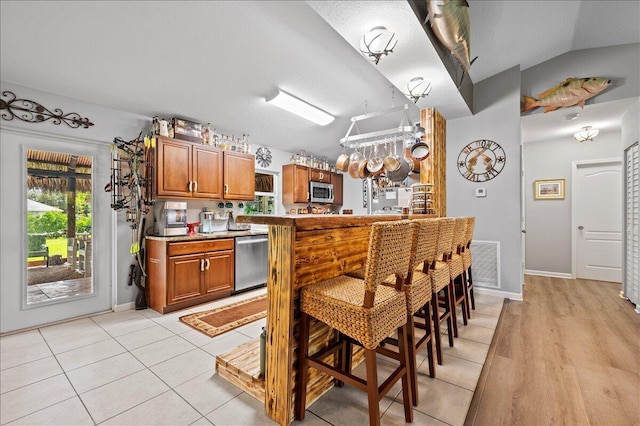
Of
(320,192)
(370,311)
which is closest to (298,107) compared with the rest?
(320,192)

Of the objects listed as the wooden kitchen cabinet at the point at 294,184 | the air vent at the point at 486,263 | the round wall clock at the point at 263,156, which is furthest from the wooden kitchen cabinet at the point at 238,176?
the air vent at the point at 486,263

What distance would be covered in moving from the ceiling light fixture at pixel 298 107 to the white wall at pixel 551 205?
A: 406cm

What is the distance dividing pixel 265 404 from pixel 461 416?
1118 mm

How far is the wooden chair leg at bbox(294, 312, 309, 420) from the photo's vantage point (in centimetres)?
154

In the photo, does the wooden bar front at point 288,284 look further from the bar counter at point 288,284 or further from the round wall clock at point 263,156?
the round wall clock at point 263,156

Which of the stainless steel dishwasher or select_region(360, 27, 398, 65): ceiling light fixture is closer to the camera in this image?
select_region(360, 27, 398, 65): ceiling light fixture

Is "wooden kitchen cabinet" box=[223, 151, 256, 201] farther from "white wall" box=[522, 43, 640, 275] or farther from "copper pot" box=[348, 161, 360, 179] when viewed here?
"white wall" box=[522, 43, 640, 275]

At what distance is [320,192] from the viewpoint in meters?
5.80

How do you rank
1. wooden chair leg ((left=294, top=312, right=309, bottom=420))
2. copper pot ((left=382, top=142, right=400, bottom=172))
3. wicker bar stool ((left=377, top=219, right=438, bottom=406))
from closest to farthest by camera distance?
wooden chair leg ((left=294, top=312, right=309, bottom=420)), wicker bar stool ((left=377, top=219, right=438, bottom=406)), copper pot ((left=382, top=142, right=400, bottom=172))

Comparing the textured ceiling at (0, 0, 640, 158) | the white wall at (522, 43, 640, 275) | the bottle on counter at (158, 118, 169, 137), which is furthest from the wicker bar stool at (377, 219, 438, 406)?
the white wall at (522, 43, 640, 275)

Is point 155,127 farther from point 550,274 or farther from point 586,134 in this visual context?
point 550,274

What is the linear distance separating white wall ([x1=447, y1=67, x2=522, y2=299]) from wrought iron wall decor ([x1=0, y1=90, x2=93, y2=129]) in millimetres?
4875

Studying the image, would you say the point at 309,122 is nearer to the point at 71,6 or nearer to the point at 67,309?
the point at 71,6

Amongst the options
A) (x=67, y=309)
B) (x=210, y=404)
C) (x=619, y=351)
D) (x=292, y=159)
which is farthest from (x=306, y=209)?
(x=619, y=351)
